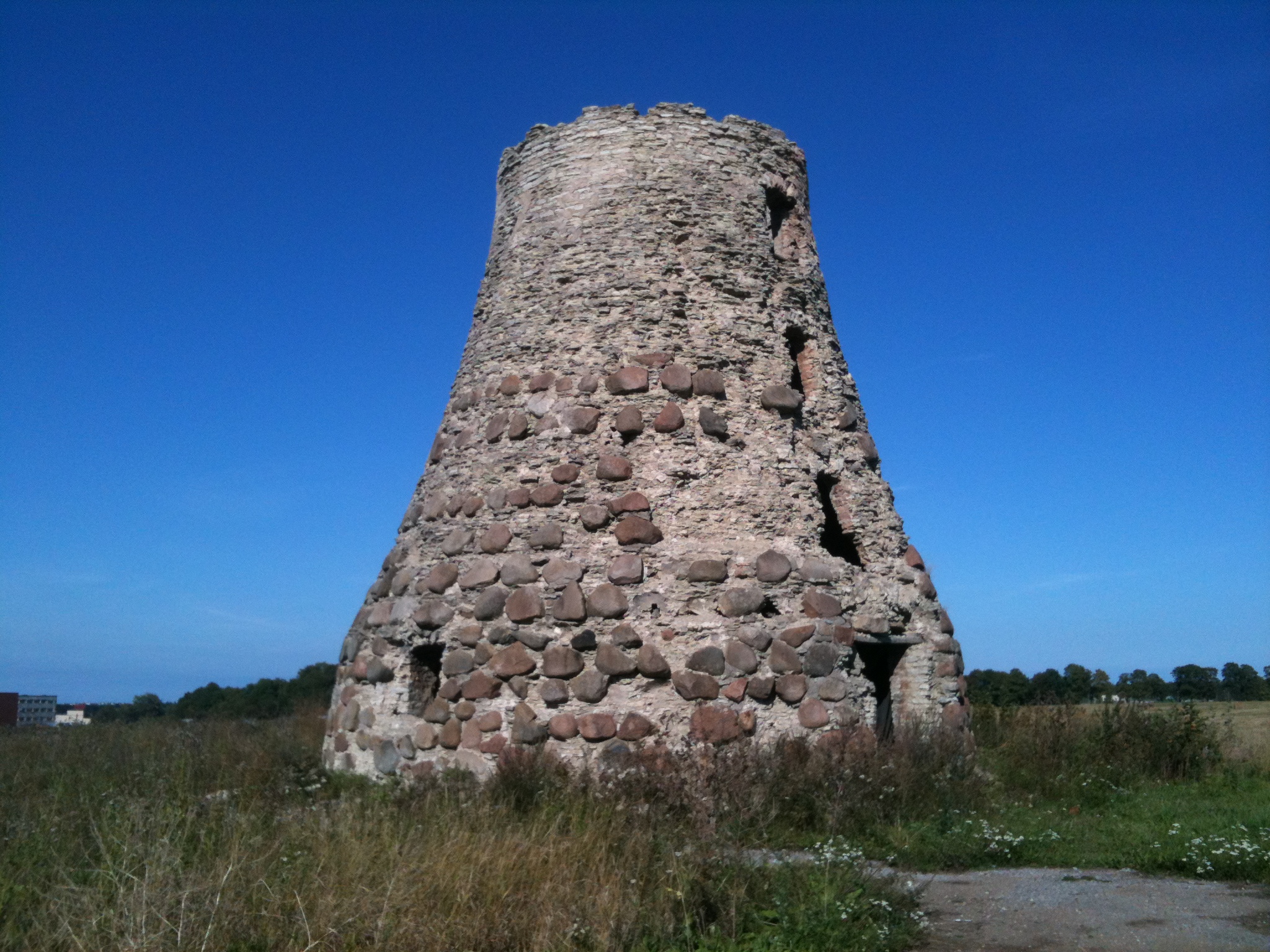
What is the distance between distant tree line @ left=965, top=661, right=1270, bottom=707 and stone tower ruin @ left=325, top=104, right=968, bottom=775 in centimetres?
214

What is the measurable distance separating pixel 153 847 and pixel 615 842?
233 cm

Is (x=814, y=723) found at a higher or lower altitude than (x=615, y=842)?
higher

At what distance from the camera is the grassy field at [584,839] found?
4426 millimetres

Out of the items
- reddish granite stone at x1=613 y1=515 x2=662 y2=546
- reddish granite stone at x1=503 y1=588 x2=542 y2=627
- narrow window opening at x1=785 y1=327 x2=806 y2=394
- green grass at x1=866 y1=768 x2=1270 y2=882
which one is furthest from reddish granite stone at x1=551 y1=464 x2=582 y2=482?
green grass at x1=866 y1=768 x2=1270 y2=882

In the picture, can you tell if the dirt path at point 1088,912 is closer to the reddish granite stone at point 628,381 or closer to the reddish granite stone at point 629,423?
the reddish granite stone at point 629,423

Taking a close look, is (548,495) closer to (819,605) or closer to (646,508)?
(646,508)


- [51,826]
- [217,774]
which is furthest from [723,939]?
[217,774]

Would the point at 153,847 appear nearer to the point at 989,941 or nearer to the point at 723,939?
the point at 723,939

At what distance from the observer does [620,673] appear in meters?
7.62

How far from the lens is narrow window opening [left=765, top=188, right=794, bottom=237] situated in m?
10.1

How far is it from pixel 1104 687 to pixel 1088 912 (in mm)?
7325

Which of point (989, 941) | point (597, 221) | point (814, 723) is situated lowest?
point (989, 941)

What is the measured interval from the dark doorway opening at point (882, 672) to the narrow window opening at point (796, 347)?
2461 millimetres

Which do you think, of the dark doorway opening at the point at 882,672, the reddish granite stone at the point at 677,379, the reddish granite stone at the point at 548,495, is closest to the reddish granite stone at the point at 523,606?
the reddish granite stone at the point at 548,495
